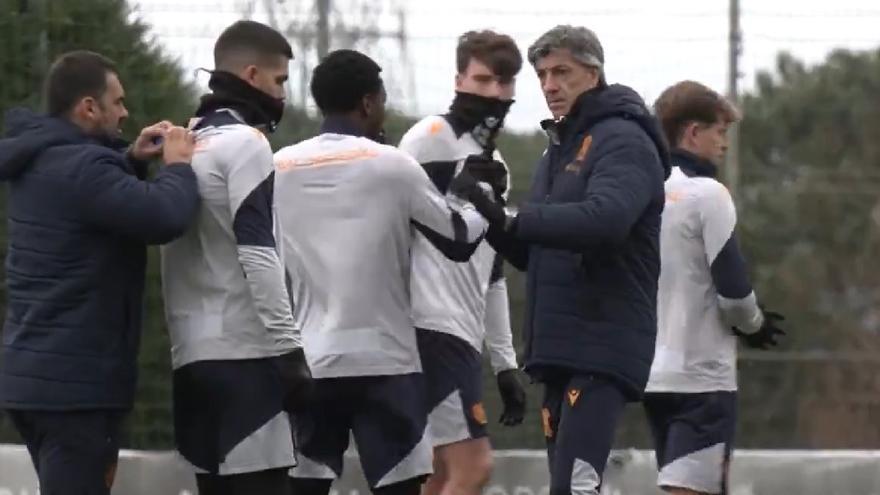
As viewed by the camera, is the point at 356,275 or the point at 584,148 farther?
the point at 356,275

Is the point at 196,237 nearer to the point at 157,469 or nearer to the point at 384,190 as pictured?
the point at 384,190

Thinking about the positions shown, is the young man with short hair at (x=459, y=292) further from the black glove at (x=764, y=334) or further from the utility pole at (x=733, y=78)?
the utility pole at (x=733, y=78)

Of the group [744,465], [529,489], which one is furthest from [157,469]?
[744,465]

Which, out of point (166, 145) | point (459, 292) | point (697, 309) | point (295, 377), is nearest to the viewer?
point (295, 377)

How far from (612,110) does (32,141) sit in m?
1.78

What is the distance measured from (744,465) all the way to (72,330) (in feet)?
14.7

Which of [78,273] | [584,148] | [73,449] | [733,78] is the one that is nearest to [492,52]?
[584,148]

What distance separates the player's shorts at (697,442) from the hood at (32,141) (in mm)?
2743

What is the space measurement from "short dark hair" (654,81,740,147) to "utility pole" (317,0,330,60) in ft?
7.84

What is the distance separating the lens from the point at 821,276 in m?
11.5

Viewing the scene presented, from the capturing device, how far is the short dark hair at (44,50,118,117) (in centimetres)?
644

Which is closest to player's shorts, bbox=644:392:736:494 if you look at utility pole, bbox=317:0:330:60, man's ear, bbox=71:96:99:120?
man's ear, bbox=71:96:99:120

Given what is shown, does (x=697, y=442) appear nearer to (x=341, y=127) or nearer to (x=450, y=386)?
(x=450, y=386)

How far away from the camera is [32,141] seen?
6.36 metres
